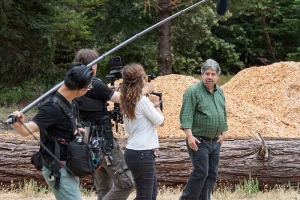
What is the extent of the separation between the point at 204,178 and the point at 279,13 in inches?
868

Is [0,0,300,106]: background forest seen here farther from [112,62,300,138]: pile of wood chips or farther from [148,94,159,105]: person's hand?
[148,94,159,105]: person's hand

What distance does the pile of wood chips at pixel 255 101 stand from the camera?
11.0 m

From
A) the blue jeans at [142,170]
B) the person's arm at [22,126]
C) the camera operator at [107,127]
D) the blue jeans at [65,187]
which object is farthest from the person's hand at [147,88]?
the person's arm at [22,126]

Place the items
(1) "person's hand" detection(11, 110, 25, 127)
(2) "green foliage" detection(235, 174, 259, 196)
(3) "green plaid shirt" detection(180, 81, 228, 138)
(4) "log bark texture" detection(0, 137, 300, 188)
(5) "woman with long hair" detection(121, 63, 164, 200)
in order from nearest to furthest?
(1) "person's hand" detection(11, 110, 25, 127) → (5) "woman with long hair" detection(121, 63, 164, 200) → (3) "green plaid shirt" detection(180, 81, 228, 138) → (2) "green foliage" detection(235, 174, 259, 196) → (4) "log bark texture" detection(0, 137, 300, 188)

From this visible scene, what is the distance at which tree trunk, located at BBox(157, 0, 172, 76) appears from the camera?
15711 mm

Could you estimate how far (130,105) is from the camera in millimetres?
4953

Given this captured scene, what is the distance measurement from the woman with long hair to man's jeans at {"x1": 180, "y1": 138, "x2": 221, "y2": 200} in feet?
2.61

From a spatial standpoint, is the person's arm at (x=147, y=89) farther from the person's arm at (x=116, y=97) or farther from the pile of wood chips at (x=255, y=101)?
the pile of wood chips at (x=255, y=101)

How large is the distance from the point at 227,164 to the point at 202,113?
1.82m

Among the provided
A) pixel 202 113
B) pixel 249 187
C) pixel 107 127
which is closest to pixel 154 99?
pixel 107 127

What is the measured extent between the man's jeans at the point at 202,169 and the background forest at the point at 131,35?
985cm

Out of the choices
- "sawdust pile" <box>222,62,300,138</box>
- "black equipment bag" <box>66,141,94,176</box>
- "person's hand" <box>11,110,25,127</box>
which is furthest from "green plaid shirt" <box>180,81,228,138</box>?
"sawdust pile" <box>222,62,300,138</box>

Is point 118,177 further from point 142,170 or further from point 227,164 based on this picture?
point 227,164

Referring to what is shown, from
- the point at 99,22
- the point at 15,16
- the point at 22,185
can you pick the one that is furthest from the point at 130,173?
the point at 99,22
